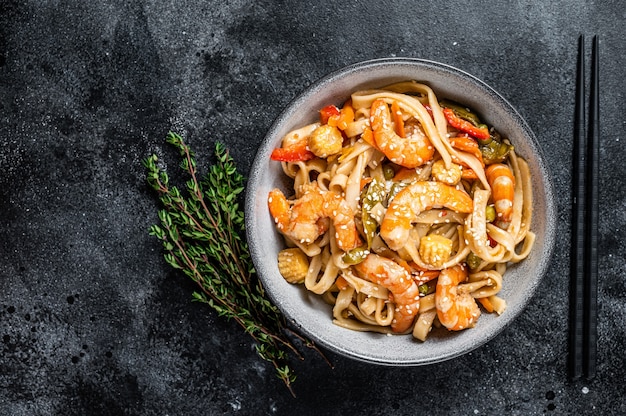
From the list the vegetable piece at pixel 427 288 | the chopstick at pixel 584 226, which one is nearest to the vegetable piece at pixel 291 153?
the vegetable piece at pixel 427 288

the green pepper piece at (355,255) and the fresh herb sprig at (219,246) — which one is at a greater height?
the green pepper piece at (355,255)

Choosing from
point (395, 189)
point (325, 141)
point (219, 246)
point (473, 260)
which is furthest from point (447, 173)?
point (219, 246)

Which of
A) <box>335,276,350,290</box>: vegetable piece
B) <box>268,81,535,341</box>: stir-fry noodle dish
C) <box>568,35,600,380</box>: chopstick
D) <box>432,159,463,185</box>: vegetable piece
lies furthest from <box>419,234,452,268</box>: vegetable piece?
<box>568,35,600,380</box>: chopstick

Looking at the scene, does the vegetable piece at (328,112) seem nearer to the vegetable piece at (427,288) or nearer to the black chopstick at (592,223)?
the vegetable piece at (427,288)

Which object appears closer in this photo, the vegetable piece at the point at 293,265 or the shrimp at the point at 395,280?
the shrimp at the point at 395,280

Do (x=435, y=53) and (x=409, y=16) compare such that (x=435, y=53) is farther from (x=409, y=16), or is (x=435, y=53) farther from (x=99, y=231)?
(x=99, y=231)

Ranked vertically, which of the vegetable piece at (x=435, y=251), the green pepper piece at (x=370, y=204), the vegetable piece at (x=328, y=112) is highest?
the vegetable piece at (x=328, y=112)

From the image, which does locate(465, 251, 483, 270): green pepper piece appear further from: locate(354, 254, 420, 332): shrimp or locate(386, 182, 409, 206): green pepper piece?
locate(386, 182, 409, 206): green pepper piece
